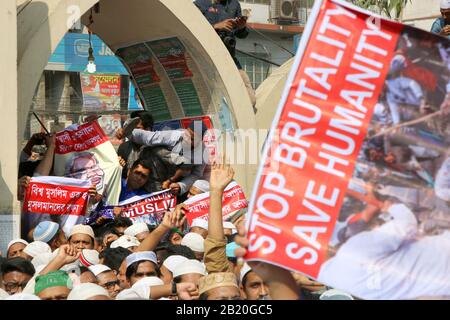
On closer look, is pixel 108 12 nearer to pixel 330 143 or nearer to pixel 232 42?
pixel 232 42

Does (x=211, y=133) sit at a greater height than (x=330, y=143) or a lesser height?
lesser

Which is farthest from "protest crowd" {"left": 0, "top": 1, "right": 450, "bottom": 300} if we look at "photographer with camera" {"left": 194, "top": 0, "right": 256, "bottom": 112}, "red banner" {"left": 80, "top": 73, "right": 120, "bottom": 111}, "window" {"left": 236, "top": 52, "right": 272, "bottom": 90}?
"window" {"left": 236, "top": 52, "right": 272, "bottom": 90}

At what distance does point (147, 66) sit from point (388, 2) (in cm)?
627

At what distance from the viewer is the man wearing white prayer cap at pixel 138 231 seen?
9.76 m

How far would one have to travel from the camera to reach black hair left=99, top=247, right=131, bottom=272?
28.6 ft

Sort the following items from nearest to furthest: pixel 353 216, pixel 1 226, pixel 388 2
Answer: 1. pixel 353 216
2. pixel 1 226
3. pixel 388 2

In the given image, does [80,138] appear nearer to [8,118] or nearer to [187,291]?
[8,118]

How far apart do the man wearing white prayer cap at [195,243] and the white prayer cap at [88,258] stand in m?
0.78

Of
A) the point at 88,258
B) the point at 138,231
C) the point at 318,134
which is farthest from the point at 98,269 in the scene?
the point at 318,134

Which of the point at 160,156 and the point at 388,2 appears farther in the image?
the point at 388,2

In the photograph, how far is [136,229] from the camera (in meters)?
9.85

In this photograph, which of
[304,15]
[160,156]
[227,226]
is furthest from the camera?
[304,15]
